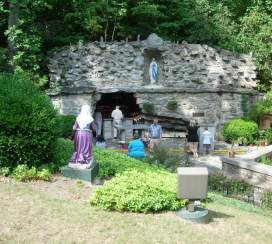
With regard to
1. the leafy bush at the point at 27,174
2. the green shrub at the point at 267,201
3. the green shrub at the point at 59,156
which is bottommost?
the green shrub at the point at 267,201

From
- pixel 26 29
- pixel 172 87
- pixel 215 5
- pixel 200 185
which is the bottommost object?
pixel 200 185

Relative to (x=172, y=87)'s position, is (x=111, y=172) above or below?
below

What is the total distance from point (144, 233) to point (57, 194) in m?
Result: 2.53

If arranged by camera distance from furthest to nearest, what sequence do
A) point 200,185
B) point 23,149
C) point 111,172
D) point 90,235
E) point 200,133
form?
point 200,133 → point 111,172 → point 23,149 → point 200,185 → point 90,235

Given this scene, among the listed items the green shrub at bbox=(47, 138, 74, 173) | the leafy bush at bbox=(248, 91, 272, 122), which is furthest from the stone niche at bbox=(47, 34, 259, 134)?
the green shrub at bbox=(47, 138, 74, 173)

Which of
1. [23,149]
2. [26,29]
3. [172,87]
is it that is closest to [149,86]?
[172,87]

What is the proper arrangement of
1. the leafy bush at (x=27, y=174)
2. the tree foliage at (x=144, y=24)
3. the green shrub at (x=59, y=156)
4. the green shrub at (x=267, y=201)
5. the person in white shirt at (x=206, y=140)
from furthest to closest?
the tree foliage at (x=144, y=24)
the person in white shirt at (x=206, y=140)
the green shrub at (x=267, y=201)
the green shrub at (x=59, y=156)
the leafy bush at (x=27, y=174)

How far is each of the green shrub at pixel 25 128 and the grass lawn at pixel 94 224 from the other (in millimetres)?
888

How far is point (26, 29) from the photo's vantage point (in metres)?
24.0

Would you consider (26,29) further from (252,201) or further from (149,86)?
(252,201)

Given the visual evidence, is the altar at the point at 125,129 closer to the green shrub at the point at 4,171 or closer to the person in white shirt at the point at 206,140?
the person in white shirt at the point at 206,140

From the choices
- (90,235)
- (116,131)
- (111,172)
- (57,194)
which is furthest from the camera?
(116,131)

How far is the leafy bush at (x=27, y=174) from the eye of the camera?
10492 millimetres

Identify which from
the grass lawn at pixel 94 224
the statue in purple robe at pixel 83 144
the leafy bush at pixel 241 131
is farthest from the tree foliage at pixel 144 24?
the grass lawn at pixel 94 224
